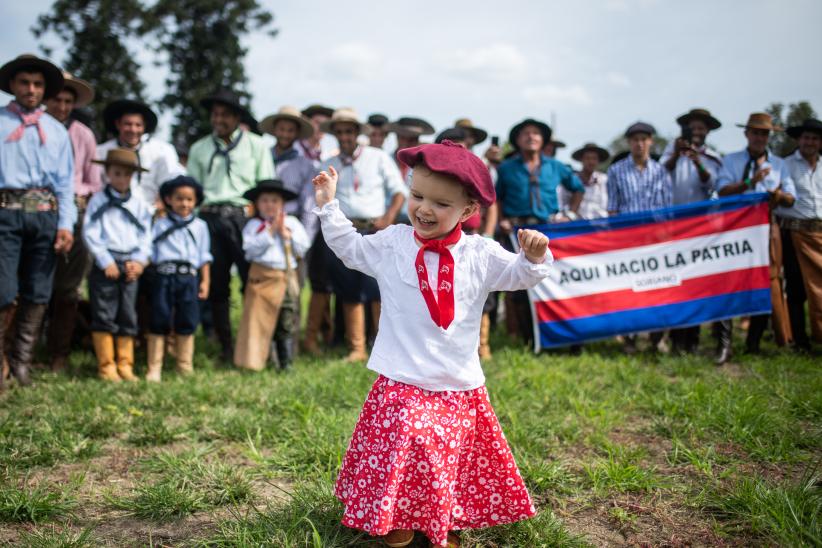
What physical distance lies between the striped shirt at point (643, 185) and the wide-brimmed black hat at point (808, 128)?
52.8 inches

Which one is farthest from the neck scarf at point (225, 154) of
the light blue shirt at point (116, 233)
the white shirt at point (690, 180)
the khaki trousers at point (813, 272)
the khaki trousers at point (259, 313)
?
the khaki trousers at point (813, 272)

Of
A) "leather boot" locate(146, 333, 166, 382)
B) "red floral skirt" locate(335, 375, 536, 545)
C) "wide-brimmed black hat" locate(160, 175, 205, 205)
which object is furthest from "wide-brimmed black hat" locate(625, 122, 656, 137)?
"leather boot" locate(146, 333, 166, 382)

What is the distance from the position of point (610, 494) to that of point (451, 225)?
1.83 meters

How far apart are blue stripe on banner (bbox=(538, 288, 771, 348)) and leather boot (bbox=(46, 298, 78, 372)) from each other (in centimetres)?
486

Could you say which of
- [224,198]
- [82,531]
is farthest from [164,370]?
[82,531]

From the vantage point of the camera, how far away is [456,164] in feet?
8.46

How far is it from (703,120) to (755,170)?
106 cm

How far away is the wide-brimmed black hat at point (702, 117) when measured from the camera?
737 cm

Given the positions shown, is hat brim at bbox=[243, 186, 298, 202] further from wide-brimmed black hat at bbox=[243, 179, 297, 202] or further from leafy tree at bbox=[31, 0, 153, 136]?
leafy tree at bbox=[31, 0, 153, 136]

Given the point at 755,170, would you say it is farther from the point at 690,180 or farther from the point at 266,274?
the point at 266,274

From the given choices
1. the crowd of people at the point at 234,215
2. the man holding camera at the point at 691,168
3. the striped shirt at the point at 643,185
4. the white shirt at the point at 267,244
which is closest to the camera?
the crowd of people at the point at 234,215

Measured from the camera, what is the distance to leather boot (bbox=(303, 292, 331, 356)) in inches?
277

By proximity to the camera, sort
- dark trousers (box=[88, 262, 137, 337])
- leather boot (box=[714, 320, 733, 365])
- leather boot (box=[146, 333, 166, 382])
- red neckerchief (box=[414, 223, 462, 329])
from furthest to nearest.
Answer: leather boot (box=[714, 320, 733, 365])
leather boot (box=[146, 333, 166, 382])
dark trousers (box=[88, 262, 137, 337])
red neckerchief (box=[414, 223, 462, 329])

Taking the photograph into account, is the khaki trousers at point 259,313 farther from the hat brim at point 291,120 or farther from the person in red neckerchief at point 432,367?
the person in red neckerchief at point 432,367
